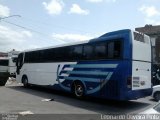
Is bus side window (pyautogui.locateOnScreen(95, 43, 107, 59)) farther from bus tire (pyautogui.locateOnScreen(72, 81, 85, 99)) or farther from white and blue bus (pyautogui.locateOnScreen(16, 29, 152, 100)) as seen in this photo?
bus tire (pyautogui.locateOnScreen(72, 81, 85, 99))

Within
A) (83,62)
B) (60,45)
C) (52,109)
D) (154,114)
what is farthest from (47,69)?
(154,114)

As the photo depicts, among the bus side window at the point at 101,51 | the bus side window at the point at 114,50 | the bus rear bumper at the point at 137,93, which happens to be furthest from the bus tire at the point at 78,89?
the bus rear bumper at the point at 137,93

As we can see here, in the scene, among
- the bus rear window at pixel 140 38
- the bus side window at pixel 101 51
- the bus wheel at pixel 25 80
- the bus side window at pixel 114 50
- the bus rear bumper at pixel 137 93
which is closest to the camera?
the bus rear bumper at pixel 137 93

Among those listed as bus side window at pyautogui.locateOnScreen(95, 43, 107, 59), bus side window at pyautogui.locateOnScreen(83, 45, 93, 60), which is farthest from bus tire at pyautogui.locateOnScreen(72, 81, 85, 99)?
bus side window at pyautogui.locateOnScreen(95, 43, 107, 59)

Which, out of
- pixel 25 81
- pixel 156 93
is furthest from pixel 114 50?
pixel 25 81

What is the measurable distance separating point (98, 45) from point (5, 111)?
545 centimetres

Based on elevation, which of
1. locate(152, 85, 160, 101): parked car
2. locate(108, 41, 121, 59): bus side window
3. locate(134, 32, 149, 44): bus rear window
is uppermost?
locate(134, 32, 149, 44): bus rear window

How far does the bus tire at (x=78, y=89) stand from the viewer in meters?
14.7

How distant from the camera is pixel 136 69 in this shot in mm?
12594

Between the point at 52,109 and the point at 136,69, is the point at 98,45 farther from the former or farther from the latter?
the point at 52,109

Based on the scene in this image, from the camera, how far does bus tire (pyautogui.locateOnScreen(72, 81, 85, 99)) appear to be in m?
14.7

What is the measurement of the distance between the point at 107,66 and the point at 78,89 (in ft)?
9.07

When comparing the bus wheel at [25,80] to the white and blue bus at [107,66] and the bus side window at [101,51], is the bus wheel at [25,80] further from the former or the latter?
the bus side window at [101,51]

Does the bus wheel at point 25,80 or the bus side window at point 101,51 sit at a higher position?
the bus side window at point 101,51
